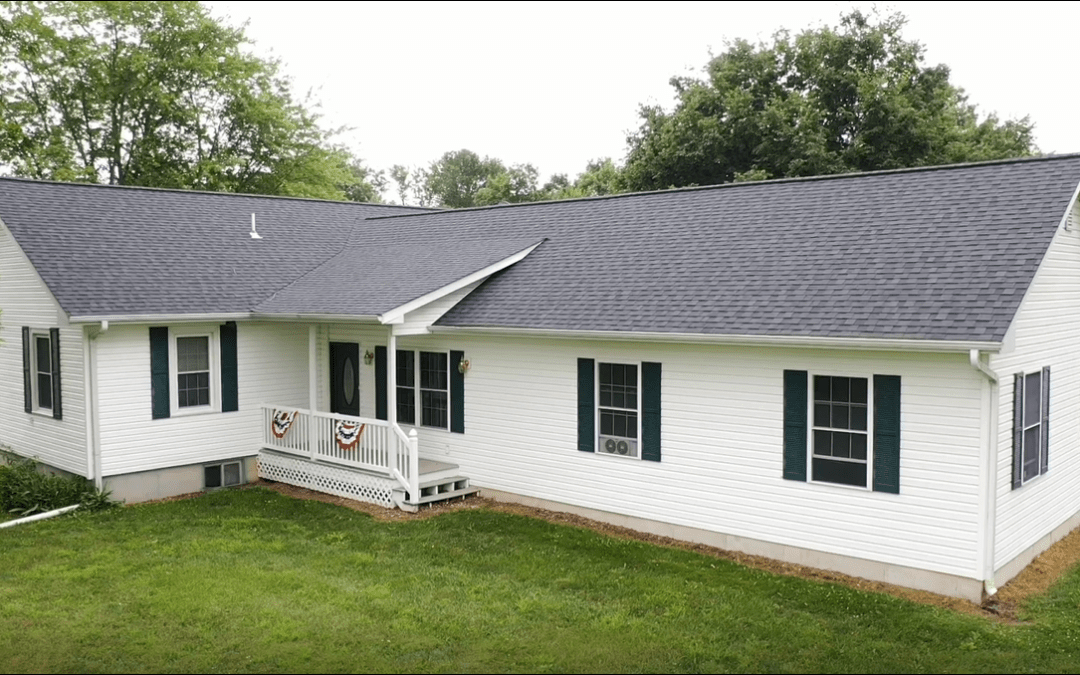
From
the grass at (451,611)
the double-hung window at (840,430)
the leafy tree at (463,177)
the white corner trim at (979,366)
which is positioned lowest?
the grass at (451,611)

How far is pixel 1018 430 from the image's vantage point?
994cm

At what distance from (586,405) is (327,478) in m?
4.67

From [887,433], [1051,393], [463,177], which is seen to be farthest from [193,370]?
[463,177]

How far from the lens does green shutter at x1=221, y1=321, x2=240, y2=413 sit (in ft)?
49.1

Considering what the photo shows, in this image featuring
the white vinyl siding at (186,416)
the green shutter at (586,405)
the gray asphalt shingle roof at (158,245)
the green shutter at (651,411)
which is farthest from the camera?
the gray asphalt shingle roof at (158,245)

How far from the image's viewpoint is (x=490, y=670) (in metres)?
7.44

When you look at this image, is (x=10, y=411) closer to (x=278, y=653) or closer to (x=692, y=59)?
(x=278, y=653)

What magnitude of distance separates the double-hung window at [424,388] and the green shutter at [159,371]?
373 centimetres

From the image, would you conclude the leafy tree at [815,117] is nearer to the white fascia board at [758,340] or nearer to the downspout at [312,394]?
the white fascia board at [758,340]

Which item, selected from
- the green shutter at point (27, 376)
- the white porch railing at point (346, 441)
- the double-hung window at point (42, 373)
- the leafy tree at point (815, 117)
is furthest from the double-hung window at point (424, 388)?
the leafy tree at point (815, 117)

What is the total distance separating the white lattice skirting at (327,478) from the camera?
44.0 ft

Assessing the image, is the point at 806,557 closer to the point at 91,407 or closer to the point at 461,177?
the point at 91,407

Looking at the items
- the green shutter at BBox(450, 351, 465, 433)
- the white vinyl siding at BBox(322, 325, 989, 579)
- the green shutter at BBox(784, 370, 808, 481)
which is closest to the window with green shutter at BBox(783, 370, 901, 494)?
the green shutter at BBox(784, 370, 808, 481)

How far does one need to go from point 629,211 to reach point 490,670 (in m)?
9.44
